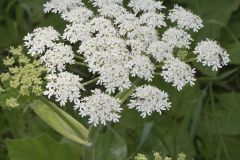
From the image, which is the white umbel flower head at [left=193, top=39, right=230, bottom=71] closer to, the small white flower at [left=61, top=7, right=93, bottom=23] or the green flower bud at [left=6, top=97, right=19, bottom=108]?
the small white flower at [left=61, top=7, right=93, bottom=23]

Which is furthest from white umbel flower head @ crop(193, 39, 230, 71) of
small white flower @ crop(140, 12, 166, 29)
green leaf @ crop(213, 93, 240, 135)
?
green leaf @ crop(213, 93, 240, 135)

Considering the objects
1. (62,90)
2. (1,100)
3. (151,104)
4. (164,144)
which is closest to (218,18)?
(164,144)

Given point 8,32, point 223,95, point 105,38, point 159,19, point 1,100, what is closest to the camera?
point 1,100

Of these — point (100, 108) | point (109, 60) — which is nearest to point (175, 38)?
point (109, 60)

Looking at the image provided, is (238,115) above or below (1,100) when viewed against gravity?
above

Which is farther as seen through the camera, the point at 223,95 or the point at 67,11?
the point at 223,95

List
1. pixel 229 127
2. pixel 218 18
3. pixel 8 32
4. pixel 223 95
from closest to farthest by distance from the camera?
pixel 229 127, pixel 223 95, pixel 218 18, pixel 8 32

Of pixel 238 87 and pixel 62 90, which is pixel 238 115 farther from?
pixel 62 90
